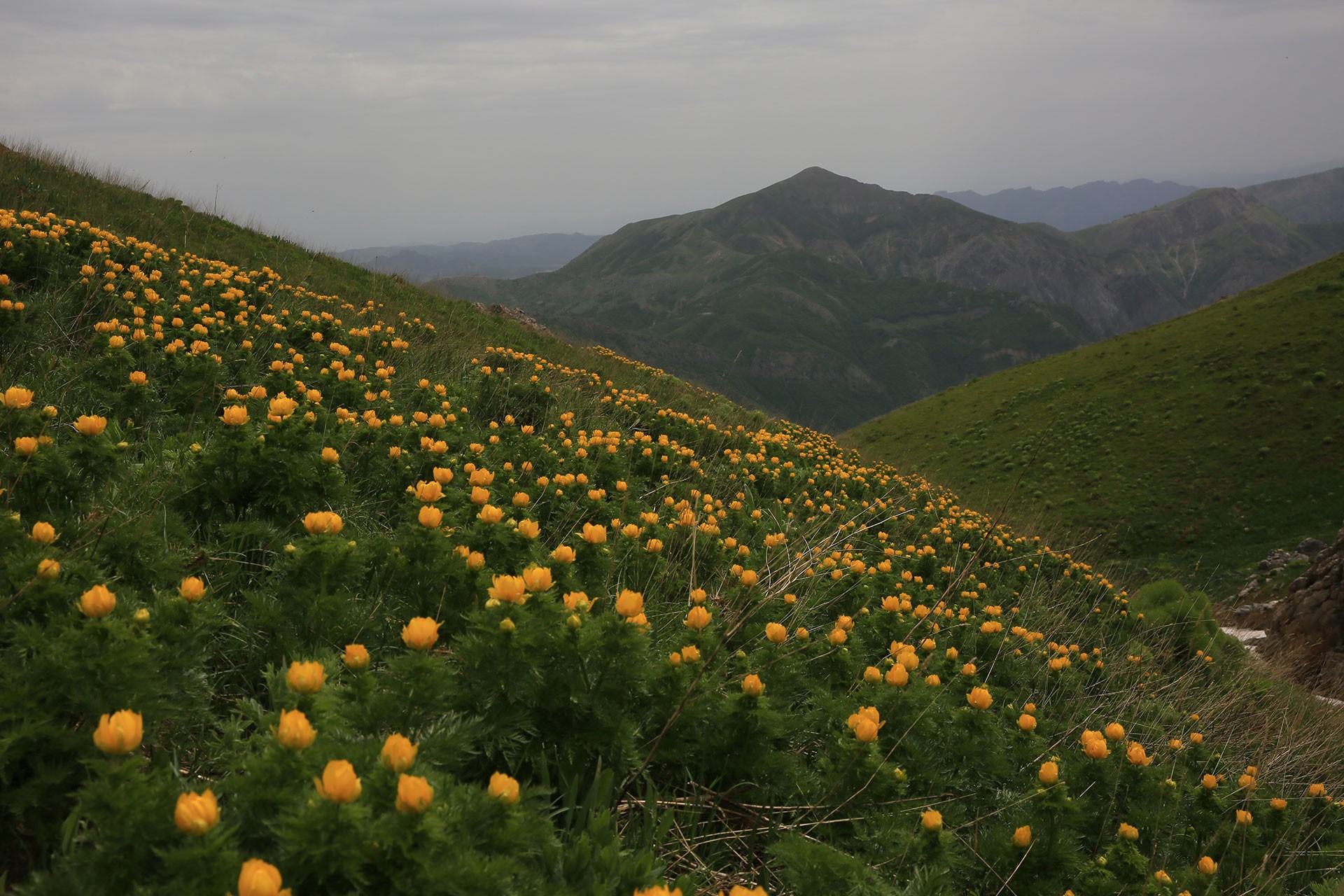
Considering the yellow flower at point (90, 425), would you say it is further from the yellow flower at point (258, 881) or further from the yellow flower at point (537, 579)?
the yellow flower at point (258, 881)

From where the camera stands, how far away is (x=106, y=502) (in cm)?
299

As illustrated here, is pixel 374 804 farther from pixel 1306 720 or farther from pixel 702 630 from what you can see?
pixel 1306 720

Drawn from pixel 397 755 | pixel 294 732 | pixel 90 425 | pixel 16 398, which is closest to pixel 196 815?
pixel 294 732

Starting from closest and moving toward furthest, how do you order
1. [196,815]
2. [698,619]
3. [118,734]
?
[196,815] < [118,734] < [698,619]

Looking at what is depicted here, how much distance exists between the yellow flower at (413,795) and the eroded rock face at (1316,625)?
1391 cm

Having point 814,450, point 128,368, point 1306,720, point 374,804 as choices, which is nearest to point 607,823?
point 374,804

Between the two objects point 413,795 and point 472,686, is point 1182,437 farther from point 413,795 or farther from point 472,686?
point 413,795

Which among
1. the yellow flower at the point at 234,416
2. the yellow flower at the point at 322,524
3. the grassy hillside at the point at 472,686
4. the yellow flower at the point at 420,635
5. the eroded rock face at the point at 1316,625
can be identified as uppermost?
the yellow flower at the point at 234,416

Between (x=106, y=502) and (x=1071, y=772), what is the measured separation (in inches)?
175

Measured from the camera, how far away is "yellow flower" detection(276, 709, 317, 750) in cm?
158

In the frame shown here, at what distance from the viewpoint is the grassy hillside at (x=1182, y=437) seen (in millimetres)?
27109

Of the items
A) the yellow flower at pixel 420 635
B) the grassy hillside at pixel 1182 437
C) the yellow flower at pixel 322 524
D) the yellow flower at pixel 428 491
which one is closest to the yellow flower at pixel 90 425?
the yellow flower at pixel 322 524

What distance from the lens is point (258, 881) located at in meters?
1.25

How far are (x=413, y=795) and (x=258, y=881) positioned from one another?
28 centimetres
